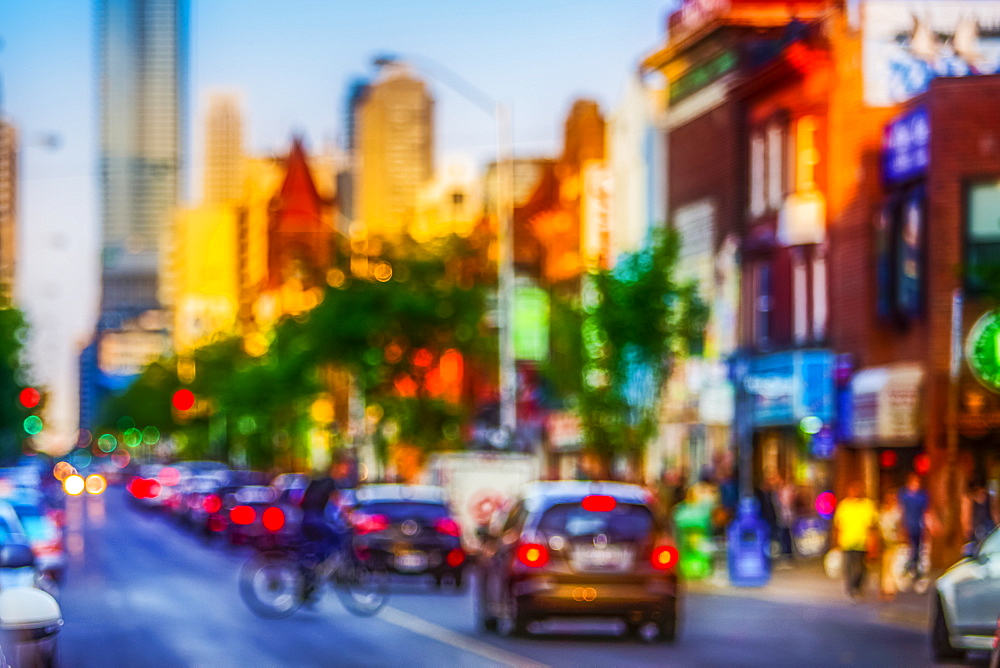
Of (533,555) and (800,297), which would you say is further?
(800,297)

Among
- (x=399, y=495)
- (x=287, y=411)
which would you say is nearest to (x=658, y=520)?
(x=399, y=495)

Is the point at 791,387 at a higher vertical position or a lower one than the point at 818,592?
higher

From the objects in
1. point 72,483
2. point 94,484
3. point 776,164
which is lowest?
point 94,484

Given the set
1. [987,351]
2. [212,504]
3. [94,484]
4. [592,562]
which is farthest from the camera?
[94,484]

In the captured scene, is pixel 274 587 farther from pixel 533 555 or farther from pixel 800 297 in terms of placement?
pixel 800 297

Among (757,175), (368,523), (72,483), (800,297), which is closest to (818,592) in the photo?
(368,523)

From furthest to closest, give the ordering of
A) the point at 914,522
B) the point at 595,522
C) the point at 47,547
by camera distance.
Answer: the point at 914,522
the point at 47,547
the point at 595,522

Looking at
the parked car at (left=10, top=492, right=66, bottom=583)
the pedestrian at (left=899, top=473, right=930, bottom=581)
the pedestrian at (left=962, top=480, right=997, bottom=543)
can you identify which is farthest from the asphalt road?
the pedestrian at (left=962, top=480, right=997, bottom=543)

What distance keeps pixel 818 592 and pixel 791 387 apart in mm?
13066

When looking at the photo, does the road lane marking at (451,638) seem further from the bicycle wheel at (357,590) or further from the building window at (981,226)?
the building window at (981,226)

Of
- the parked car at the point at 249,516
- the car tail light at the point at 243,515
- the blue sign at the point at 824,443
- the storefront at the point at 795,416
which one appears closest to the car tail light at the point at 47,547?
the parked car at the point at 249,516

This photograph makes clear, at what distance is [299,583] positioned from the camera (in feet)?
86.4

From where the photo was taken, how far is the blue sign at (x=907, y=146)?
3872cm

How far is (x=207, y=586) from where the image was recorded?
107 ft
